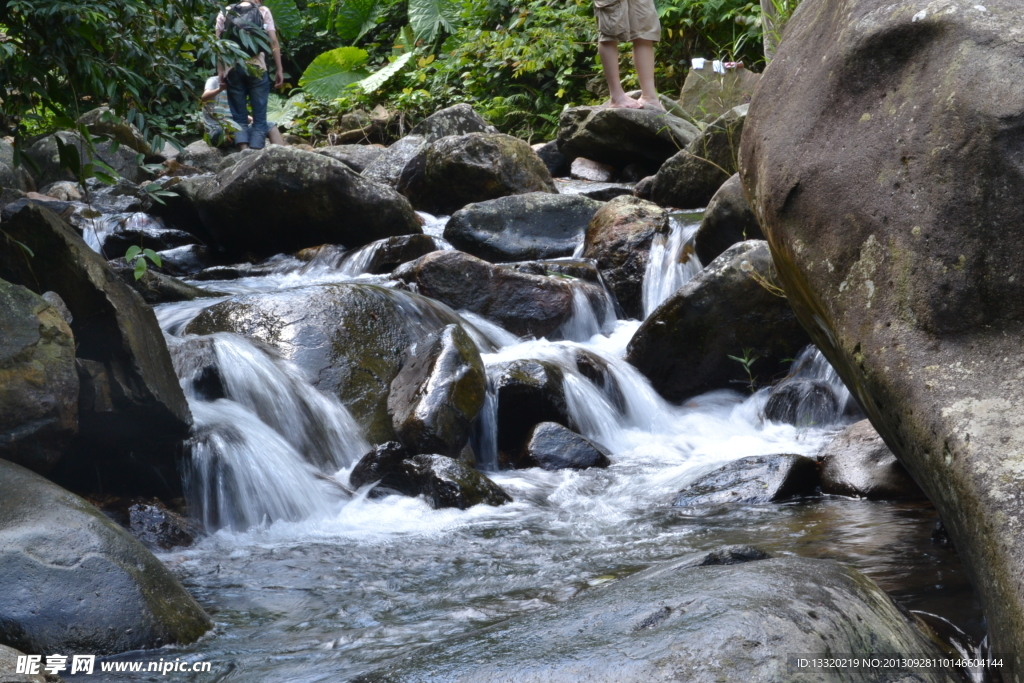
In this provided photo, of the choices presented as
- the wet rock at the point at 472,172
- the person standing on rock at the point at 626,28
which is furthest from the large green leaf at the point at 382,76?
the person standing on rock at the point at 626,28

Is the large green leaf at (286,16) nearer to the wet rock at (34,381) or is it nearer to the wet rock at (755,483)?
the wet rock at (34,381)

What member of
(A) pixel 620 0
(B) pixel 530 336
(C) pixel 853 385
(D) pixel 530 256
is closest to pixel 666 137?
(A) pixel 620 0

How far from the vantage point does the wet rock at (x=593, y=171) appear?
11781 millimetres

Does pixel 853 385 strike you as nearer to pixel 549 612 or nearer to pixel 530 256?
pixel 549 612

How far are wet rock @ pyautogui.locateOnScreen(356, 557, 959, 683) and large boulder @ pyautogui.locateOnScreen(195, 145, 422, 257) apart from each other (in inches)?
266

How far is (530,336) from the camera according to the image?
7207 mm

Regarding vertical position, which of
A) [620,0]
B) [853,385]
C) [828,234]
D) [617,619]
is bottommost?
[617,619]

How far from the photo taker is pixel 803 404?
19.5 feet

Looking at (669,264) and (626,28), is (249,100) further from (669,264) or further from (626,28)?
(669,264)

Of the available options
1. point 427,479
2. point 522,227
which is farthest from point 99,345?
point 522,227

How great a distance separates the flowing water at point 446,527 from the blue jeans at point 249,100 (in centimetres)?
590

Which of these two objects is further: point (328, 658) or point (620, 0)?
point (620, 0)

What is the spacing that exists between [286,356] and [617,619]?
13.3ft

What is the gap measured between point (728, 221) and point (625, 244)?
109 centimetres
